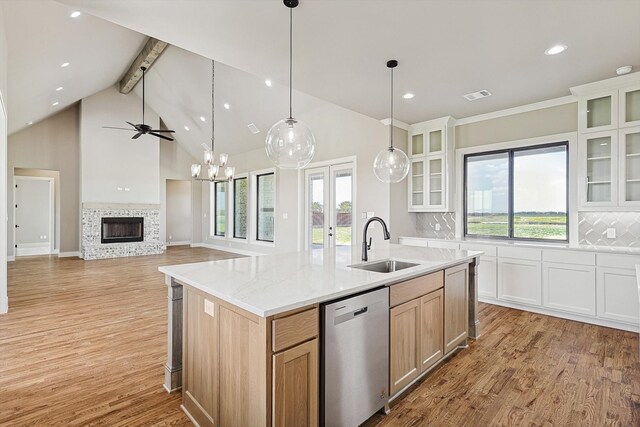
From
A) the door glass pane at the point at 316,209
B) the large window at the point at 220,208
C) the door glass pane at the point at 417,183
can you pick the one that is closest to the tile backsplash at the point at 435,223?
the door glass pane at the point at 417,183

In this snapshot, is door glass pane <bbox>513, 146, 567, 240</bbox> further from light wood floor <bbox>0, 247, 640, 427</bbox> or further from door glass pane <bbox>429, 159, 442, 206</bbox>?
light wood floor <bbox>0, 247, 640, 427</bbox>

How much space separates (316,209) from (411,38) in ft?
14.6

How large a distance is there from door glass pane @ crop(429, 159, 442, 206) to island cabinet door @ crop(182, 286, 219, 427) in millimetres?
4465

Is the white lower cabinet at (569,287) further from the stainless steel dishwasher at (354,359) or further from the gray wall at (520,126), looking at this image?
the stainless steel dishwasher at (354,359)

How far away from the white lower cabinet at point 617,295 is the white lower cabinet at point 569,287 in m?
0.07

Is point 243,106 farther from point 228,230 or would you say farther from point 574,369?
point 574,369

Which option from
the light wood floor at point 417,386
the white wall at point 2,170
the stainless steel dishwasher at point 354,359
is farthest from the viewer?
the white wall at point 2,170

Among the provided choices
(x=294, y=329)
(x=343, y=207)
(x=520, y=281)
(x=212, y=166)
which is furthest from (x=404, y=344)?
(x=212, y=166)

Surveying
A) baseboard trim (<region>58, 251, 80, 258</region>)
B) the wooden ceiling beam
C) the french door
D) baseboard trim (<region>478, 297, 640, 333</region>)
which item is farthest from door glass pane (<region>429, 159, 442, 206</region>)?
baseboard trim (<region>58, 251, 80, 258</region>)

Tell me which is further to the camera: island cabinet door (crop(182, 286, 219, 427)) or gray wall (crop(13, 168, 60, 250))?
gray wall (crop(13, 168, 60, 250))

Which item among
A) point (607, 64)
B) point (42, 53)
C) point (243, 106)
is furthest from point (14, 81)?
point (607, 64)

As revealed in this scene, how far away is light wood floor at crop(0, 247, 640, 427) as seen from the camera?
2111 millimetres

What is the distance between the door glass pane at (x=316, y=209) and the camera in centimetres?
692

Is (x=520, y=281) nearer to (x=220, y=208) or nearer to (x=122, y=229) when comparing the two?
(x=220, y=208)
